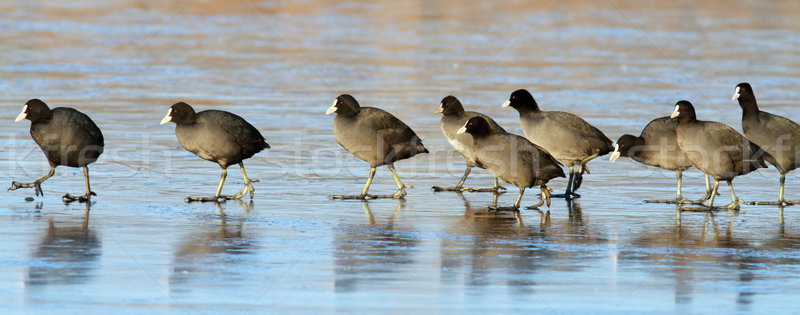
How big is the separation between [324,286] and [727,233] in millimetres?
4105

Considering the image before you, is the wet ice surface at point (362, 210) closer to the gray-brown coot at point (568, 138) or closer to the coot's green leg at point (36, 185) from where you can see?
the coot's green leg at point (36, 185)

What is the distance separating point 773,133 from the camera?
13.0 metres

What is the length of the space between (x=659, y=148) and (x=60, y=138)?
6183 mm

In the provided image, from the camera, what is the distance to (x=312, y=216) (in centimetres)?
1170

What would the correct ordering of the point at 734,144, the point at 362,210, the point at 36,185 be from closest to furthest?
the point at 362,210, the point at 734,144, the point at 36,185

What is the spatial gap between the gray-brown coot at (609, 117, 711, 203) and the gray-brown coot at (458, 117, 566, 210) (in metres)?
1.08

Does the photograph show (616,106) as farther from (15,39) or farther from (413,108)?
(15,39)

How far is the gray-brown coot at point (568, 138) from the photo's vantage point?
13.7 meters

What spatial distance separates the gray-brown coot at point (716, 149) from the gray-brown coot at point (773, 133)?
0.38 metres

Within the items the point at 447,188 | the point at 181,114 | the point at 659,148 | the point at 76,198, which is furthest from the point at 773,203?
the point at 76,198

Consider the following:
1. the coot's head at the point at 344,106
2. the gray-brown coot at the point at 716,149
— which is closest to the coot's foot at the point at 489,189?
the coot's head at the point at 344,106

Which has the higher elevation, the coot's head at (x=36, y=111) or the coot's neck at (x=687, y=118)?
the coot's head at (x=36, y=111)

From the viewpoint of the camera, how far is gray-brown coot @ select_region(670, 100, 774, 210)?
1232 centimetres

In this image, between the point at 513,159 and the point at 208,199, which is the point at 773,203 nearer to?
the point at 513,159
